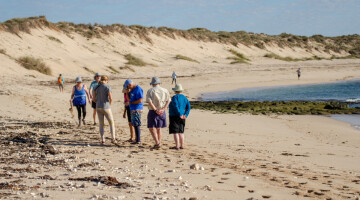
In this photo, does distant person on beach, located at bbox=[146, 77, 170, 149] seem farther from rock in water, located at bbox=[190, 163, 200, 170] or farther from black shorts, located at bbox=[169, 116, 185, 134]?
rock in water, located at bbox=[190, 163, 200, 170]

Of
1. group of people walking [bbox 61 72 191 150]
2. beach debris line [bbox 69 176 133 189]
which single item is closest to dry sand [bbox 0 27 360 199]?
beach debris line [bbox 69 176 133 189]

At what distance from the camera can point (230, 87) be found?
30.5 m

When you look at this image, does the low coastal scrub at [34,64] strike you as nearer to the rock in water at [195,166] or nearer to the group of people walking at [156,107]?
the group of people walking at [156,107]

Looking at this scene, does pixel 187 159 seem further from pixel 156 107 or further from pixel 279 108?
pixel 279 108

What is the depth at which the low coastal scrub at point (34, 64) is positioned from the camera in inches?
1147

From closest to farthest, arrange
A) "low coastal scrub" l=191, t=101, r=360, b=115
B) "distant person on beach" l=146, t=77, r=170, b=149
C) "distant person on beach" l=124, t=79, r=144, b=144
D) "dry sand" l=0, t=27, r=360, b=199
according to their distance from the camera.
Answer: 1. "dry sand" l=0, t=27, r=360, b=199
2. "distant person on beach" l=146, t=77, r=170, b=149
3. "distant person on beach" l=124, t=79, r=144, b=144
4. "low coastal scrub" l=191, t=101, r=360, b=115

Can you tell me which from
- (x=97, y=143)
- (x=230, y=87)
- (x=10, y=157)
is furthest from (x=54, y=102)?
(x=230, y=87)

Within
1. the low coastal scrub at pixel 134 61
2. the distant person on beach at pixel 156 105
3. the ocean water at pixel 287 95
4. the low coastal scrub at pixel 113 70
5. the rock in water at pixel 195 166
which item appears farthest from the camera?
the low coastal scrub at pixel 134 61

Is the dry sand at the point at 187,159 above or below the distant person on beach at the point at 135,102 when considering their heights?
below

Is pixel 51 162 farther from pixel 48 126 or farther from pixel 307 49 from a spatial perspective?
pixel 307 49

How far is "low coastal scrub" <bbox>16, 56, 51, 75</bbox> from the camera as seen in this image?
29.1 m

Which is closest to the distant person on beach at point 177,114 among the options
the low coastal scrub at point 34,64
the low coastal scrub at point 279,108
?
the low coastal scrub at point 279,108

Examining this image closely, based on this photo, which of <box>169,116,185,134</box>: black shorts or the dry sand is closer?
the dry sand

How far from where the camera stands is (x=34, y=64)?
29.5 meters
